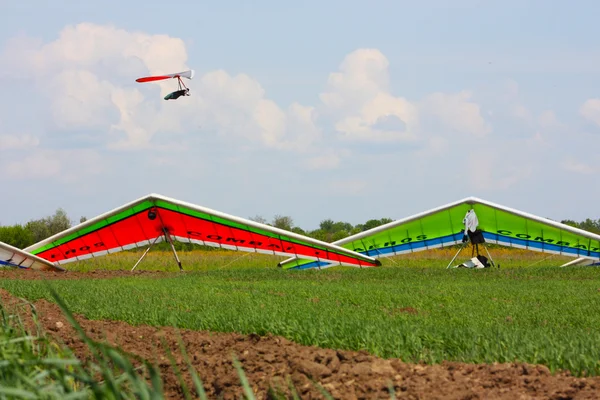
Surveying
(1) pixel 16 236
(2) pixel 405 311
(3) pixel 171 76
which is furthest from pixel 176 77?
(1) pixel 16 236

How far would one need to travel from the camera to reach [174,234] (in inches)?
1022

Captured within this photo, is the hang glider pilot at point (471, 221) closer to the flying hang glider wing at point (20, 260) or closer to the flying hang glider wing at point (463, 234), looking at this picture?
the flying hang glider wing at point (463, 234)

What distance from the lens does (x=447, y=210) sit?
24734mm

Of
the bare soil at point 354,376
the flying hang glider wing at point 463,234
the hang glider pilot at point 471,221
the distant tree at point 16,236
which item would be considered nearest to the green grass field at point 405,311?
the bare soil at point 354,376

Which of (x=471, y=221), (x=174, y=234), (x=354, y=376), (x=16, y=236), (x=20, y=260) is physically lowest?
(x=354, y=376)

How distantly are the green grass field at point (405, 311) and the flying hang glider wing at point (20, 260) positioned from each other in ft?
23.2

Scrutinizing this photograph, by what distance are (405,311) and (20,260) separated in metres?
17.0

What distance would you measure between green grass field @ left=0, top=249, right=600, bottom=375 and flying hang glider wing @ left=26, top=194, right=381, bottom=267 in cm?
317

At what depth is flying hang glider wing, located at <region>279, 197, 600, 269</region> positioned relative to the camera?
957 inches

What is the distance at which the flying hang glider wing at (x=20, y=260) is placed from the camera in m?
25.0

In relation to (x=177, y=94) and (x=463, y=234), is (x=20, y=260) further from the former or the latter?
(x=463, y=234)

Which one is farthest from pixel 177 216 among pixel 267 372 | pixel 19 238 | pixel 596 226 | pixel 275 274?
pixel 596 226

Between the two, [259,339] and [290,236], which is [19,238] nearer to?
[290,236]

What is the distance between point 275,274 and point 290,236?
2.22 m
